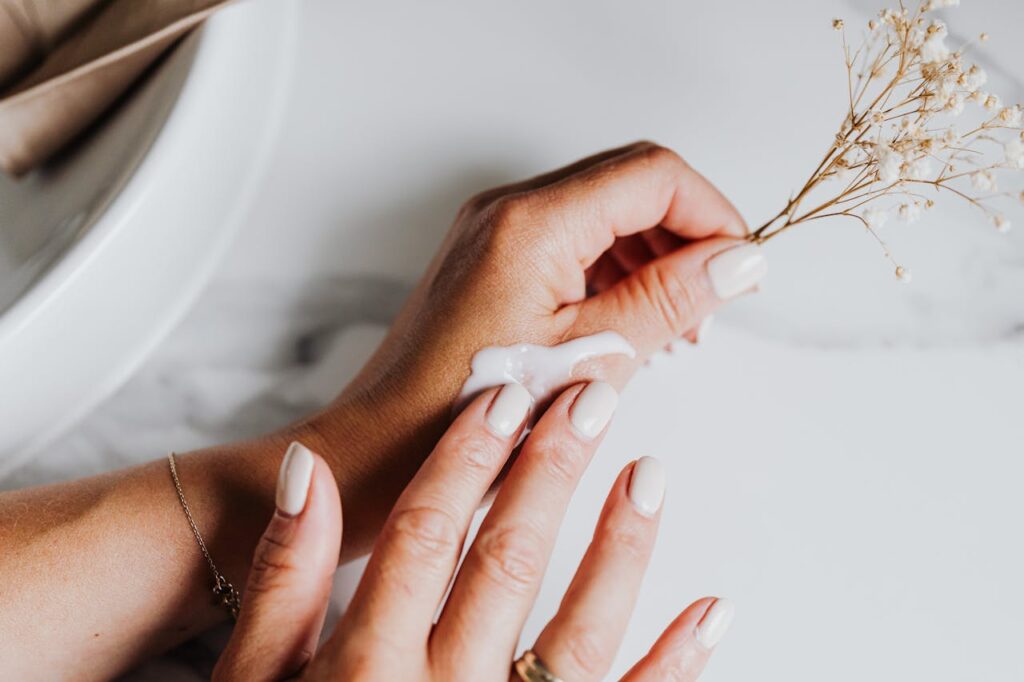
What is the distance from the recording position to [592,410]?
2.13ft

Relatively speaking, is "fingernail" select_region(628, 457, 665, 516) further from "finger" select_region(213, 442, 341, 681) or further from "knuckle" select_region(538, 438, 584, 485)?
"finger" select_region(213, 442, 341, 681)

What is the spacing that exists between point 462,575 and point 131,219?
0.34 m

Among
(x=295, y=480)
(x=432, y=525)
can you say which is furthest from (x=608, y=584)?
(x=295, y=480)

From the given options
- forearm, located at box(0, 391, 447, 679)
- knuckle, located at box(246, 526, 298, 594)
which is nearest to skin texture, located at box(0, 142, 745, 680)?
forearm, located at box(0, 391, 447, 679)

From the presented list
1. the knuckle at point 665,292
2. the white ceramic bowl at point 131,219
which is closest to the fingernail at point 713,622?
the knuckle at point 665,292

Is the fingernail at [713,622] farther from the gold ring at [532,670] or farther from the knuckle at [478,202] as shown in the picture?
the knuckle at [478,202]

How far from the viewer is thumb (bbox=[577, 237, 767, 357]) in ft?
2.33

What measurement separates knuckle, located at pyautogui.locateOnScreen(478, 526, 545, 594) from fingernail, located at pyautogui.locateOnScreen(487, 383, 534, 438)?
8 centimetres

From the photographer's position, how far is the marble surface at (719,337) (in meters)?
0.74

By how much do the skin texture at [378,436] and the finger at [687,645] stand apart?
0.65 ft

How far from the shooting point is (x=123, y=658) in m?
0.70

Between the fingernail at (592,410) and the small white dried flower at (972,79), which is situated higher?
the small white dried flower at (972,79)

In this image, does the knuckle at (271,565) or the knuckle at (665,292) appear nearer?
the knuckle at (271,565)

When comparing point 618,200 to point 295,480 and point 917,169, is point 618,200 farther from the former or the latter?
point 295,480
